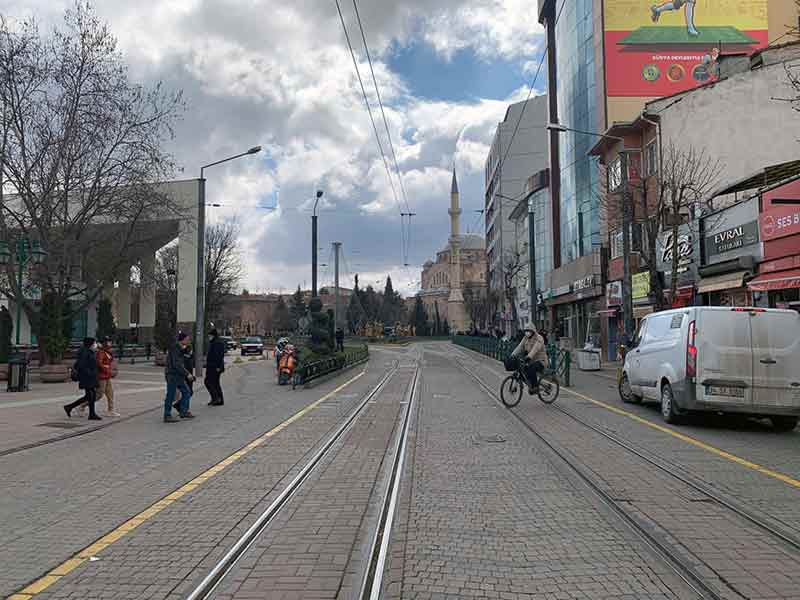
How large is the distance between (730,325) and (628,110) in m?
37.2

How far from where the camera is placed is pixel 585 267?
45.8m

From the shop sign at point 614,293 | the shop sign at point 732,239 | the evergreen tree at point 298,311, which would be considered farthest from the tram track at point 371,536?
the shop sign at point 614,293

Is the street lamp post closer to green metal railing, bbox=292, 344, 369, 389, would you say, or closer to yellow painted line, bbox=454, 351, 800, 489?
green metal railing, bbox=292, 344, 369, 389

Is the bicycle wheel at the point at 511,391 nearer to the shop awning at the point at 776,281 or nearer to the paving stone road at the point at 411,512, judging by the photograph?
the paving stone road at the point at 411,512

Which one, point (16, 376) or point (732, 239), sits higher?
point (732, 239)

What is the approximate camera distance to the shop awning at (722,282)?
75.0ft

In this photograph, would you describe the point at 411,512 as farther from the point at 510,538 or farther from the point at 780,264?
the point at 780,264

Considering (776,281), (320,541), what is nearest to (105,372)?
(320,541)

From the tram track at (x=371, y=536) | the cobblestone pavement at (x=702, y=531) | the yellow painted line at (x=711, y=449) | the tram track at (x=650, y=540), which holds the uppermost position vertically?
the tram track at (x=371, y=536)

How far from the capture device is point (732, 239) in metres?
23.9

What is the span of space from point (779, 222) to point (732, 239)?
342 centimetres

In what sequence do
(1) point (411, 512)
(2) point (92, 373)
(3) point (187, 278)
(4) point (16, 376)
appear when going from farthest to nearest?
(3) point (187, 278) < (4) point (16, 376) < (2) point (92, 373) < (1) point (411, 512)

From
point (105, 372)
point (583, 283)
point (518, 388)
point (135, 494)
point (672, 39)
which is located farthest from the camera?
point (672, 39)

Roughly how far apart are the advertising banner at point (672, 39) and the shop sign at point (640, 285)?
16.6 metres
